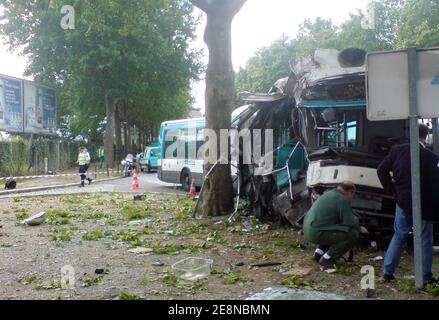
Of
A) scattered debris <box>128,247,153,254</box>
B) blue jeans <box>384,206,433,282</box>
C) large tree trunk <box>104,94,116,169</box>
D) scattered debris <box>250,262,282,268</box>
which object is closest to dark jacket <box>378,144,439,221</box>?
blue jeans <box>384,206,433,282</box>

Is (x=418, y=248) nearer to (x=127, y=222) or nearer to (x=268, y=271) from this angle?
(x=268, y=271)

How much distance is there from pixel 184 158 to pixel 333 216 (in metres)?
12.5

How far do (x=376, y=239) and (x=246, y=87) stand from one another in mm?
37365

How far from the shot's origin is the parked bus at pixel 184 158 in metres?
17.9

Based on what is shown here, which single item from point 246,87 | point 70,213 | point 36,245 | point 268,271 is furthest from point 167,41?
point 268,271

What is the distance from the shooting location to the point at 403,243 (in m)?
5.72

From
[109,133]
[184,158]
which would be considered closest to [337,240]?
[184,158]

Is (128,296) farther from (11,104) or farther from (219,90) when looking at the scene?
(11,104)

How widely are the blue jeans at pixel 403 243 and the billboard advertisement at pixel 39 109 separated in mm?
26451

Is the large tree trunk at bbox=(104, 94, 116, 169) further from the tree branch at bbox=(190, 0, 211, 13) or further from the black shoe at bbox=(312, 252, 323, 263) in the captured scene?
the black shoe at bbox=(312, 252, 323, 263)

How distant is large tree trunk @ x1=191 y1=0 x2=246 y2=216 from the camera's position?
1088 centimetres

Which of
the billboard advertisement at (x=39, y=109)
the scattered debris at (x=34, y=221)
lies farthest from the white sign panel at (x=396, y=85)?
the billboard advertisement at (x=39, y=109)

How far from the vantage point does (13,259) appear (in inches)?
286

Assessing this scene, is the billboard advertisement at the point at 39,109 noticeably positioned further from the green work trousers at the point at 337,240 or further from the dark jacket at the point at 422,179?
the dark jacket at the point at 422,179
